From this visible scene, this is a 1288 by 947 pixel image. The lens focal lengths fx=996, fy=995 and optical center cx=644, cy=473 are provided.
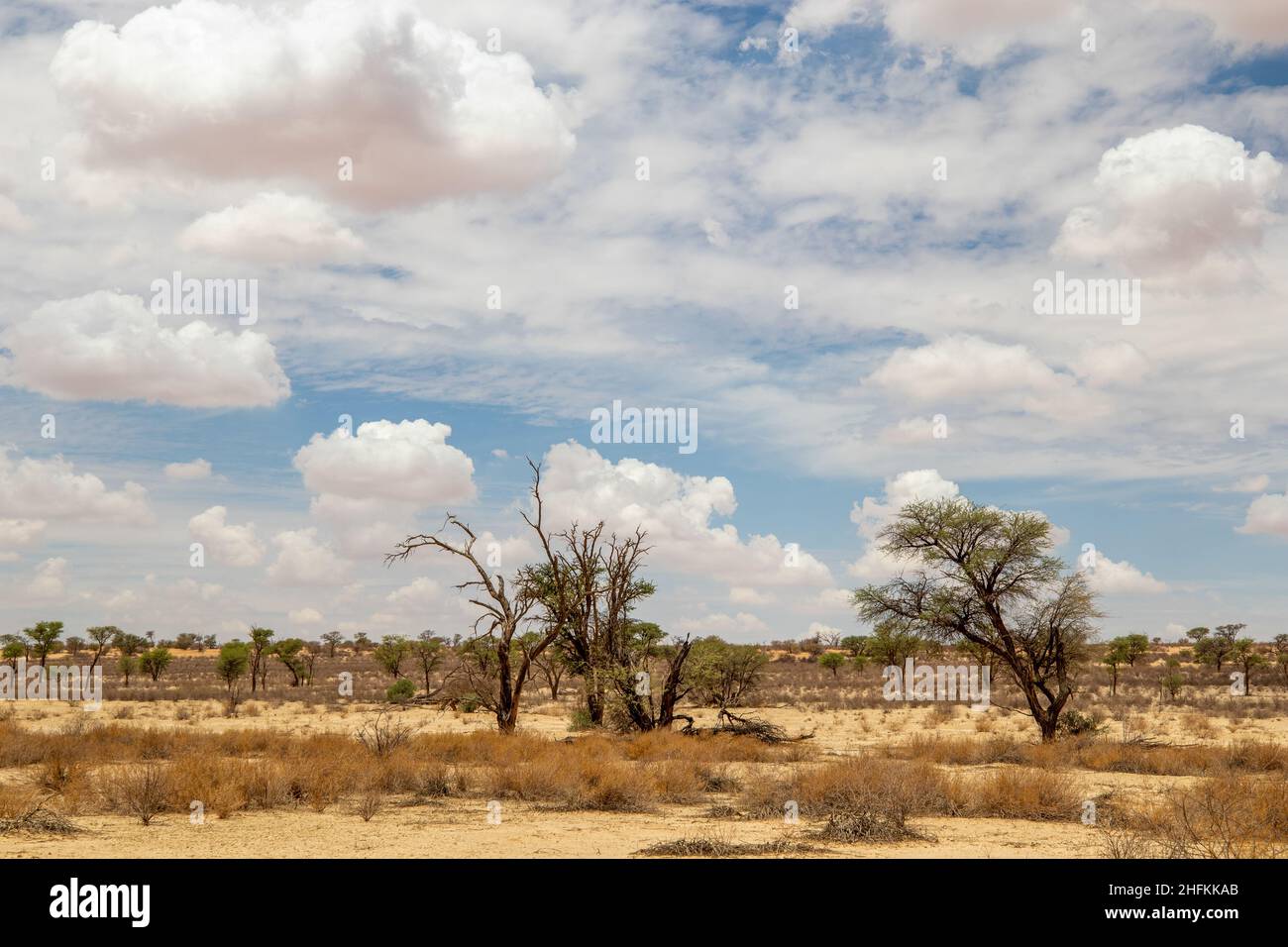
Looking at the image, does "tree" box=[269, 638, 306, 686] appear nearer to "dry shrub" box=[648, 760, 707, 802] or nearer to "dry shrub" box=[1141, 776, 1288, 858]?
"dry shrub" box=[648, 760, 707, 802]

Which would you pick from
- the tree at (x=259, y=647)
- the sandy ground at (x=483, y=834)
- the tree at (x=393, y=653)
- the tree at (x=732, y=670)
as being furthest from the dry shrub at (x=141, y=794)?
the tree at (x=393, y=653)

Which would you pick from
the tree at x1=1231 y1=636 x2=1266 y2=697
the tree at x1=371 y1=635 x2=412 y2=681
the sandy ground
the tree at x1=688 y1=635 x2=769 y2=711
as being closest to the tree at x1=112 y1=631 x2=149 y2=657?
the tree at x1=371 y1=635 x2=412 y2=681

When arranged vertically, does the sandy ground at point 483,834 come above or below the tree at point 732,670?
above

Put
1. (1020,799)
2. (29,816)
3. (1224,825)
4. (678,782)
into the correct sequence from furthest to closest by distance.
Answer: (678,782) → (1020,799) → (1224,825) → (29,816)

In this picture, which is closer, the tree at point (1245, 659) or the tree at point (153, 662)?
the tree at point (1245, 659)

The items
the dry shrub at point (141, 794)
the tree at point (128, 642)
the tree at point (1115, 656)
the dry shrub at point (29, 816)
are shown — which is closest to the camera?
the dry shrub at point (29, 816)

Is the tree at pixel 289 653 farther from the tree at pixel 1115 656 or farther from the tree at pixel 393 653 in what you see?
the tree at pixel 1115 656

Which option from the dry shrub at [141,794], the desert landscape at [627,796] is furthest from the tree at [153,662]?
the dry shrub at [141,794]

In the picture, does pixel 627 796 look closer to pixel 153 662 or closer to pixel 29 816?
pixel 29 816

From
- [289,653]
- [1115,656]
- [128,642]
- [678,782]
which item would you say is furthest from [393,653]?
[678,782]

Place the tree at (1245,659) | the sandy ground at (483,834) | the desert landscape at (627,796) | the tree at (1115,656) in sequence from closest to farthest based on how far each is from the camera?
the sandy ground at (483,834), the desert landscape at (627,796), the tree at (1115,656), the tree at (1245,659)
